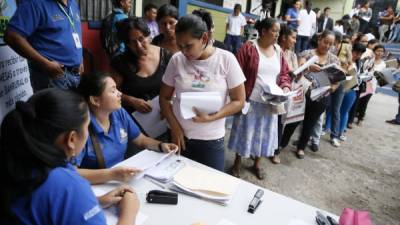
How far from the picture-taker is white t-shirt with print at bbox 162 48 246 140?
1622mm

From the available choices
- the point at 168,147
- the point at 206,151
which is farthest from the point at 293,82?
the point at 168,147

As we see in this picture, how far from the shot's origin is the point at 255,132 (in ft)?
9.15

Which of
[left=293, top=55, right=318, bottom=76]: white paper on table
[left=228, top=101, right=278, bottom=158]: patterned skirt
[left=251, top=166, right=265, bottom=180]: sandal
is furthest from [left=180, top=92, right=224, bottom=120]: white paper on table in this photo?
[left=251, top=166, right=265, bottom=180]: sandal

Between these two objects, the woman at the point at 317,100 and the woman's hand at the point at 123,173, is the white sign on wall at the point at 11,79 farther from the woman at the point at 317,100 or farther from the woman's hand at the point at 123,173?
the woman at the point at 317,100

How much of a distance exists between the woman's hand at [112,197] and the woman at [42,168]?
285 mm

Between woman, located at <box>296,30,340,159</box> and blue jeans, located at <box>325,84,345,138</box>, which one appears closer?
woman, located at <box>296,30,340,159</box>

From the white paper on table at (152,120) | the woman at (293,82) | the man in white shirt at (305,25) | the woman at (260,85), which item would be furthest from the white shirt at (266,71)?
the man in white shirt at (305,25)

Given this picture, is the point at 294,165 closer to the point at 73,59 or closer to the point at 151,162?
the point at 151,162

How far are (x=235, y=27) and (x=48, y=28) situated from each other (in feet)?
19.3

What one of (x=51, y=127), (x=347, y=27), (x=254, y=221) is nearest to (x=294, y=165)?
(x=254, y=221)

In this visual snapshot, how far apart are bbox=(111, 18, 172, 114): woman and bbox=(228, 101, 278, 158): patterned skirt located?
107cm

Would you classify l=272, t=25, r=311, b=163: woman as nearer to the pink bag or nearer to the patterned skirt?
the patterned skirt

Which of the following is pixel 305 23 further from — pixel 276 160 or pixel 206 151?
pixel 206 151

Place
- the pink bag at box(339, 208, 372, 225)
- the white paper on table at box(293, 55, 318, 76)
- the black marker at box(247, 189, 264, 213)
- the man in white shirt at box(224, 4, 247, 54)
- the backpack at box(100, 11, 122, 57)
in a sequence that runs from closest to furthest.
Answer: the pink bag at box(339, 208, 372, 225), the black marker at box(247, 189, 264, 213), the white paper on table at box(293, 55, 318, 76), the backpack at box(100, 11, 122, 57), the man in white shirt at box(224, 4, 247, 54)
